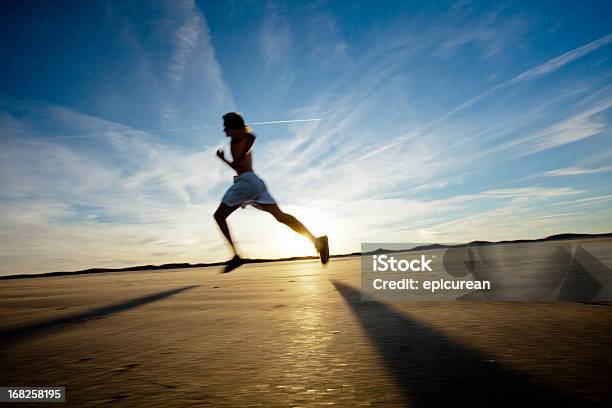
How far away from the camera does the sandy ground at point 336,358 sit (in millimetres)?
1109

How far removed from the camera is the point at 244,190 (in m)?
4.49

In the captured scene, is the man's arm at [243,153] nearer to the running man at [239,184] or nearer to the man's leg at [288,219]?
the running man at [239,184]

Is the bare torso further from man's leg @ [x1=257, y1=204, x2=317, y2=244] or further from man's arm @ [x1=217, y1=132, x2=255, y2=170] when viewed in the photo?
man's leg @ [x1=257, y1=204, x2=317, y2=244]

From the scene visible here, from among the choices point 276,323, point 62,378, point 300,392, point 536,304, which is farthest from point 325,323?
point 536,304

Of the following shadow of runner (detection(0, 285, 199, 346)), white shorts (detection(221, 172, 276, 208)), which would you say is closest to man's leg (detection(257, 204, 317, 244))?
white shorts (detection(221, 172, 276, 208))

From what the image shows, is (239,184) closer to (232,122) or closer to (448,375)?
(232,122)

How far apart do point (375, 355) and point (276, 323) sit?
38.3 inches

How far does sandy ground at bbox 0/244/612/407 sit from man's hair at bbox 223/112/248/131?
2.44 meters

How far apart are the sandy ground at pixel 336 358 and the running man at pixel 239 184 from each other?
194 centimetres

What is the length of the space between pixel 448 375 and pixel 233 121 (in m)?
3.77

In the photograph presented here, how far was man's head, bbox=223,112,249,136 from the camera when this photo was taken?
4371 mm

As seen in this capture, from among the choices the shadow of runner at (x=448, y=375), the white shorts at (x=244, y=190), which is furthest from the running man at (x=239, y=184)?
the shadow of runner at (x=448, y=375)

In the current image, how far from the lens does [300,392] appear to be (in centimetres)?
116

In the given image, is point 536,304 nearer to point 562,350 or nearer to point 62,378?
point 562,350
